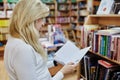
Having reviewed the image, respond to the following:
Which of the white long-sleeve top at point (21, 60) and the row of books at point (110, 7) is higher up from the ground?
the row of books at point (110, 7)

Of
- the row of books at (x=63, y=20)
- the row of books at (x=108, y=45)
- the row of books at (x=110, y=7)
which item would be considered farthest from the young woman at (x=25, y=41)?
the row of books at (x=63, y=20)

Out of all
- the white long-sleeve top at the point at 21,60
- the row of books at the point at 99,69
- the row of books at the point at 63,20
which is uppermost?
the white long-sleeve top at the point at 21,60

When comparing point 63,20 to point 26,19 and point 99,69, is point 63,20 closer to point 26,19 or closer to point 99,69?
point 99,69

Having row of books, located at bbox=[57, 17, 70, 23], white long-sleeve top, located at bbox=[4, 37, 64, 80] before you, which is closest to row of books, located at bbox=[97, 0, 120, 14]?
white long-sleeve top, located at bbox=[4, 37, 64, 80]

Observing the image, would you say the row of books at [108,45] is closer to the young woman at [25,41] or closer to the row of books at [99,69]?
the row of books at [99,69]

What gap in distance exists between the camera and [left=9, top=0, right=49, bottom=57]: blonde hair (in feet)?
3.56

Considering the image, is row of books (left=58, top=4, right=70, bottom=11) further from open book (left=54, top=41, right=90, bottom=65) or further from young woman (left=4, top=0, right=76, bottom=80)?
young woman (left=4, top=0, right=76, bottom=80)

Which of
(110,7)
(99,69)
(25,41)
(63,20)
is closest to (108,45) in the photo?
(99,69)

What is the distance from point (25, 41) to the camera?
3.63 ft

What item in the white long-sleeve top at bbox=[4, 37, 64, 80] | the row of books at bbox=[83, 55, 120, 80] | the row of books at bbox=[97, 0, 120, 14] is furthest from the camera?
the row of books at bbox=[97, 0, 120, 14]

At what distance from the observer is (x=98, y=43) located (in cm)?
181

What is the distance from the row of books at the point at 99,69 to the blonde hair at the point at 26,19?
856 mm

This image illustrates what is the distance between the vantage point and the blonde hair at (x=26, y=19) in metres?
1.08

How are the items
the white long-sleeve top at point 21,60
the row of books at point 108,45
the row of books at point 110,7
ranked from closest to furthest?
the white long-sleeve top at point 21,60 < the row of books at point 108,45 < the row of books at point 110,7
